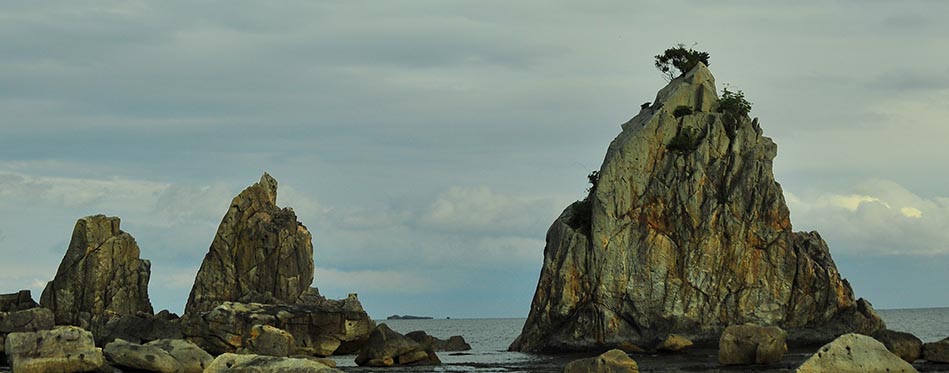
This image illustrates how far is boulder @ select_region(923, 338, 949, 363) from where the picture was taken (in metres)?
70.9

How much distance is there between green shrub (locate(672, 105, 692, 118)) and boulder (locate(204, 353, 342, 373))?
56.9m

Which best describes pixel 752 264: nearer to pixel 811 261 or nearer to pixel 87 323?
pixel 811 261

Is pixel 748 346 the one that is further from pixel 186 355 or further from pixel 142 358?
pixel 142 358

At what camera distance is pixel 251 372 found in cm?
5747

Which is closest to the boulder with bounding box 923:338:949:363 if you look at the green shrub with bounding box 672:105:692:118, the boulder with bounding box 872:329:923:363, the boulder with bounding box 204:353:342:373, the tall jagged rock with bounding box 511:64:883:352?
the boulder with bounding box 872:329:923:363

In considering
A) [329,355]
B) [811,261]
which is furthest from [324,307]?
[811,261]

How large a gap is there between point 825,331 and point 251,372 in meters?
57.1

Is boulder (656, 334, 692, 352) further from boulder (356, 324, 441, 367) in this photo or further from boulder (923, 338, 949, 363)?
boulder (923, 338, 949, 363)

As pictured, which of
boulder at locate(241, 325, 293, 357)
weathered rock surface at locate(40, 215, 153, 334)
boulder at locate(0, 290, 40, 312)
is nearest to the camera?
boulder at locate(241, 325, 293, 357)

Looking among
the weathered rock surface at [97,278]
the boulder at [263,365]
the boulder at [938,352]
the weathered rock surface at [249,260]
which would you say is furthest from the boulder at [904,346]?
the weathered rock surface at [97,278]

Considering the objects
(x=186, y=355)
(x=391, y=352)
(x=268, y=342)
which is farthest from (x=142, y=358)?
(x=391, y=352)

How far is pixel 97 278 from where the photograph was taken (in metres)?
124

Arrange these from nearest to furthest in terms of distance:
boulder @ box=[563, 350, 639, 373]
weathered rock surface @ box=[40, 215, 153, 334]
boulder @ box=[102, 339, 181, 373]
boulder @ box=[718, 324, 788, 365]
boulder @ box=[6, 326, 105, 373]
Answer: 1. boulder @ box=[563, 350, 639, 373]
2. boulder @ box=[6, 326, 105, 373]
3. boulder @ box=[102, 339, 181, 373]
4. boulder @ box=[718, 324, 788, 365]
5. weathered rock surface @ box=[40, 215, 153, 334]

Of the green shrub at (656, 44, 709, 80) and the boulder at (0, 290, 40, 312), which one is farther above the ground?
the green shrub at (656, 44, 709, 80)
